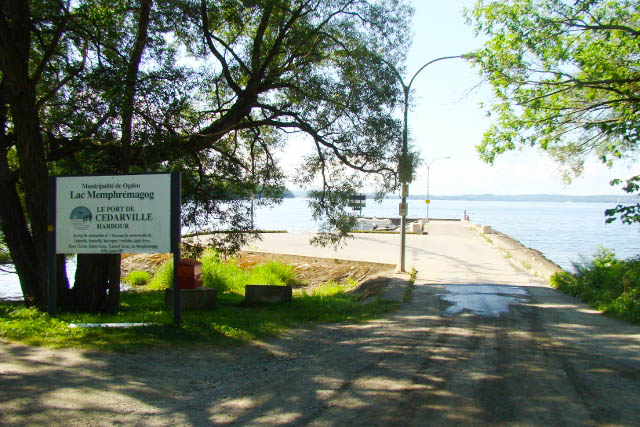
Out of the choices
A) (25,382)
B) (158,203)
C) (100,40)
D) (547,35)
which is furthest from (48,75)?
(547,35)

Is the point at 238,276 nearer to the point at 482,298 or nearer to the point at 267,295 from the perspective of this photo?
the point at 267,295

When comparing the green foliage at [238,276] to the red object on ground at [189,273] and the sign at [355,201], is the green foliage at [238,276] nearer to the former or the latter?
the sign at [355,201]

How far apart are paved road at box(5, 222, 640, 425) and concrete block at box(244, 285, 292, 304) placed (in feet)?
10.4

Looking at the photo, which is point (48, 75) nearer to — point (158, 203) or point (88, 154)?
point (88, 154)

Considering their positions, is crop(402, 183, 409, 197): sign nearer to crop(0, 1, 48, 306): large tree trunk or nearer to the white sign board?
the white sign board

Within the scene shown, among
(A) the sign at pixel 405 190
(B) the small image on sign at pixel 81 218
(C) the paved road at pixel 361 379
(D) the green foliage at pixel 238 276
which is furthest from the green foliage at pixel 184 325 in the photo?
(D) the green foliage at pixel 238 276

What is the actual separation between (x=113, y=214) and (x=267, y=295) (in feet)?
16.3

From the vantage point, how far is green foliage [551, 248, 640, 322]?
957cm

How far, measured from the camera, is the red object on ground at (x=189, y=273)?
9742mm

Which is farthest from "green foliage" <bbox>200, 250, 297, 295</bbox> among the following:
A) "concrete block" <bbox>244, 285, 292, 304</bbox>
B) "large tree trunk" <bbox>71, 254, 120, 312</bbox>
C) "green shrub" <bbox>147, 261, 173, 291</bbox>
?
"large tree trunk" <bbox>71, 254, 120, 312</bbox>

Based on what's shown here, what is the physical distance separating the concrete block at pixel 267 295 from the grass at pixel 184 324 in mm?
243

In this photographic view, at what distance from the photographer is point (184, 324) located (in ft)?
25.3

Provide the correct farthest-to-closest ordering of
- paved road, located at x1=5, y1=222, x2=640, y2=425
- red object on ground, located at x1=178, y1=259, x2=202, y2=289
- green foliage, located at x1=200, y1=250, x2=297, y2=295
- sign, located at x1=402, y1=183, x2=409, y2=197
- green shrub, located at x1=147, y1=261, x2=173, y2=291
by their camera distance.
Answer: green shrub, located at x1=147, y1=261, x2=173, y2=291, green foliage, located at x1=200, y1=250, x2=297, y2=295, sign, located at x1=402, y1=183, x2=409, y2=197, red object on ground, located at x1=178, y1=259, x2=202, y2=289, paved road, located at x1=5, y1=222, x2=640, y2=425

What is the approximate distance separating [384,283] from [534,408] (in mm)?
9526
